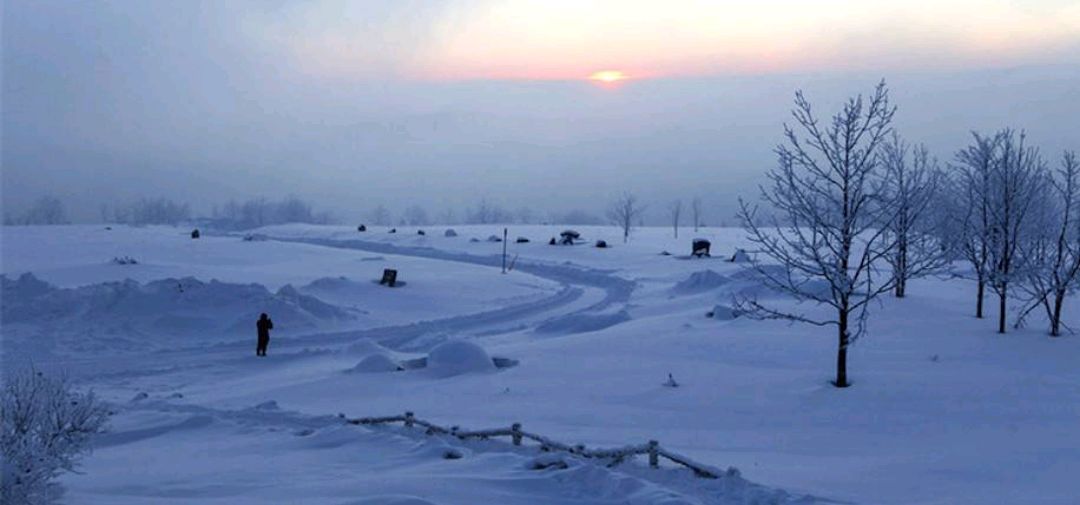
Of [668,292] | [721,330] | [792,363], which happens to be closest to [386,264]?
[668,292]

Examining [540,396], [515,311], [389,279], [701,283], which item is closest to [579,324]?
[515,311]

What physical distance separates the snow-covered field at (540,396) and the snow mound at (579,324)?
102 mm

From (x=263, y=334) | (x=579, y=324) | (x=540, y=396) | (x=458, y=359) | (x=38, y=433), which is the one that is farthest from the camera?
(x=579, y=324)

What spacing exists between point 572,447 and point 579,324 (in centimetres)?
1877

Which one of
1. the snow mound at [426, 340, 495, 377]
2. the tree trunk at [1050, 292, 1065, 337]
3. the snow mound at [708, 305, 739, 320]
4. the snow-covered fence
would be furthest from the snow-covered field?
the tree trunk at [1050, 292, 1065, 337]

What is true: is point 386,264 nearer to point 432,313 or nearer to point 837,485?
point 432,313

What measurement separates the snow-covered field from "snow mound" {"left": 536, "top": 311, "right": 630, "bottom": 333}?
0.10m

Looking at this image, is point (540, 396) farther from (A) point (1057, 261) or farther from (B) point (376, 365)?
(A) point (1057, 261)

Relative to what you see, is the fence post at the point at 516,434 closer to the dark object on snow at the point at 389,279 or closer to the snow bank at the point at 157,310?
the snow bank at the point at 157,310

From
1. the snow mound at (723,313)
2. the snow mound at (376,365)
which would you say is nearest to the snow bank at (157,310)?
the snow mound at (376,365)

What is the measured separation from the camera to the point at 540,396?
19516 mm

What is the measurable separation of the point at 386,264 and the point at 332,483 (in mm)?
46130

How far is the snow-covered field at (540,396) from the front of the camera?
1163 centimetres

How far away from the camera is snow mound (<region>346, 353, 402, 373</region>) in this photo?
2328 centimetres
